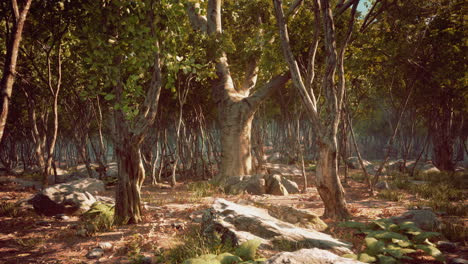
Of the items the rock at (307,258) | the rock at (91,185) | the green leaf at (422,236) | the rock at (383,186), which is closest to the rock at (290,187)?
the rock at (383,186)

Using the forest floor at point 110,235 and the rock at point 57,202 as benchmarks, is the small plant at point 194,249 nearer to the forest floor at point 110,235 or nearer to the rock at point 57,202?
the forest floor at point 110,235

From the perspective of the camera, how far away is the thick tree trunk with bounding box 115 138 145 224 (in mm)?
5840

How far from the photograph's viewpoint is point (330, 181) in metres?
6.26

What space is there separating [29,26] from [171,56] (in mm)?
7075

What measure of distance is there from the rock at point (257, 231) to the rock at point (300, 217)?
0.91 m

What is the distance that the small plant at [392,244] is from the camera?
12.2ft

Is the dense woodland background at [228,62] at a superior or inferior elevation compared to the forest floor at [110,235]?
superior

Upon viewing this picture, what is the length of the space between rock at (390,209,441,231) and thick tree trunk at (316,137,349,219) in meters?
1.17

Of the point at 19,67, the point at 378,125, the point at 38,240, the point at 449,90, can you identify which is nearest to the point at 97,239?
the point at 38,240

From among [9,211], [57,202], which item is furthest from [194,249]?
[9,211]

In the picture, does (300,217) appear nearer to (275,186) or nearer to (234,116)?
(275,186)

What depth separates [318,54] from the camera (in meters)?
10.5

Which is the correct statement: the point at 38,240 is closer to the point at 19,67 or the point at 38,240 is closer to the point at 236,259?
the point at 236,259

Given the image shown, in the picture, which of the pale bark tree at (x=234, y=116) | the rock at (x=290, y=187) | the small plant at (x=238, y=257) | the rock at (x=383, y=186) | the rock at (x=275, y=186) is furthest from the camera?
the pale bark tree at (x=234, y=116)
